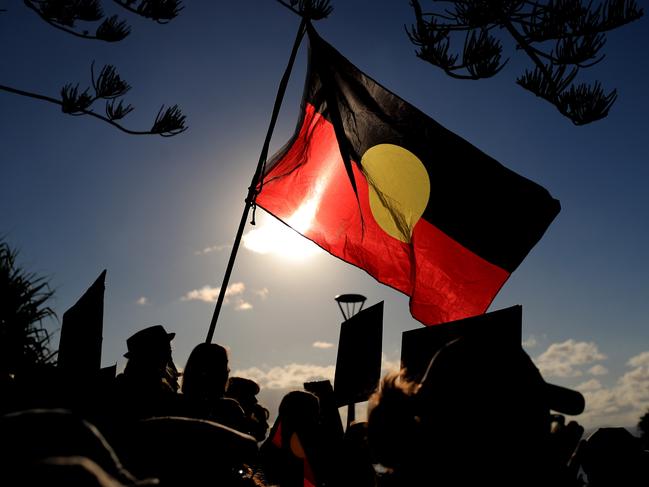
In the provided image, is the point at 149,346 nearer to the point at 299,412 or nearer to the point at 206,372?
the point at 206,372

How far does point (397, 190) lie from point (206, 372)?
3236mm

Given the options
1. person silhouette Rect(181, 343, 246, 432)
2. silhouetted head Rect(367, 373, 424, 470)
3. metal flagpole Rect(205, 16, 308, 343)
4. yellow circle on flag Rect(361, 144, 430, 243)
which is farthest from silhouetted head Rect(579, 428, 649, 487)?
yellow circle on flag Rect(361, 144, 430, 243)

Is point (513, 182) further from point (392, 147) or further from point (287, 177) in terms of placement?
point (287, 177)

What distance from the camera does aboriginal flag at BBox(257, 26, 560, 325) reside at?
17.1ft

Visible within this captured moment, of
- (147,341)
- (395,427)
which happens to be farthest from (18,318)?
(395,427)

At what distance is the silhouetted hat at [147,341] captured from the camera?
10.2 feet

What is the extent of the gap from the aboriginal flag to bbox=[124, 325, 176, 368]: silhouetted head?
8.35ft

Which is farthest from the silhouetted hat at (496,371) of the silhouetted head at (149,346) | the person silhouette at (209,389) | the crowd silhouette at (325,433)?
the silhouetted head at (149,346)

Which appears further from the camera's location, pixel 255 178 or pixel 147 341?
pixel 255 178

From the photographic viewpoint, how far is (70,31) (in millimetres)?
5703

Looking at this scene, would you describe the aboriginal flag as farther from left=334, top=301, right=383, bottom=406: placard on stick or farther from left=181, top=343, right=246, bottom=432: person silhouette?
left=181, top=343, right=246, bottom=432: person silhouette

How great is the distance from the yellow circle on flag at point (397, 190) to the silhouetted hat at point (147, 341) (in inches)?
114

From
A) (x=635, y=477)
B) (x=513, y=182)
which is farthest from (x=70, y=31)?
(x=635, y=477)

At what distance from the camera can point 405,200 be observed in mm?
5414
